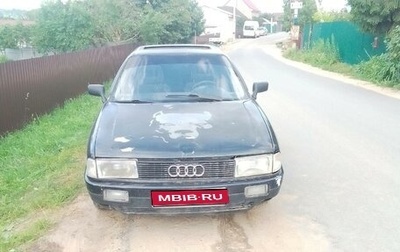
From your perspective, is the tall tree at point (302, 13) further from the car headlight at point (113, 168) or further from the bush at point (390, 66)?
the car headlight at point (113, 168)

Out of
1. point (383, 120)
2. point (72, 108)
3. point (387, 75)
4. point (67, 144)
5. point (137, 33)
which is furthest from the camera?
point (137, 33)

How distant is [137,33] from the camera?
20766 millimetres

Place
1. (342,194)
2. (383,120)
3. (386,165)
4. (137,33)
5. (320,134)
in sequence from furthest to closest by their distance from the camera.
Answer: (137,33) → (383,120) → (320,134) → (386,165) → (342,194)

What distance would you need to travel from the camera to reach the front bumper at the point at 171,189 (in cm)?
306

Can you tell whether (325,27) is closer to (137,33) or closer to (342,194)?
(137,33)

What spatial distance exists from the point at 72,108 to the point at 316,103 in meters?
5.74

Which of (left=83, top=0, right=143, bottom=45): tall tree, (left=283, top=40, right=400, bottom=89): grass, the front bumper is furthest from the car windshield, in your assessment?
(left=83, top=0, right=143, bottom=45): tall tree

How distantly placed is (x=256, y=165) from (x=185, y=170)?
581mm

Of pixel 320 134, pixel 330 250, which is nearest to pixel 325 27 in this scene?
pixel 320 134

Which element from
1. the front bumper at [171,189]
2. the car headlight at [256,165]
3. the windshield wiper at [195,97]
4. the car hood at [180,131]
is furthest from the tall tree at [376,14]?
the front bumper at [171,189]

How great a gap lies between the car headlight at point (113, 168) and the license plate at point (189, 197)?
25 centimetres

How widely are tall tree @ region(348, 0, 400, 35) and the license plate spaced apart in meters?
12.6

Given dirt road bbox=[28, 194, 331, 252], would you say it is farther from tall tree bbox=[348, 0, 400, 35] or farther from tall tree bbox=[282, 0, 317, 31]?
tall tree bbox=[282, 0, 317, 31]

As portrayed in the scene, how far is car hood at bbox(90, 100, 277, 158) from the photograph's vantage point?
3109mm
